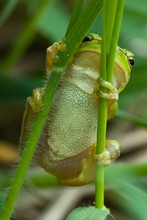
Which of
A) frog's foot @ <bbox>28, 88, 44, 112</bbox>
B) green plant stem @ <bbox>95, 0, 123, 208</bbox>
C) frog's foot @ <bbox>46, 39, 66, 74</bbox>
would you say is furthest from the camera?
frog's foot @ <bbox>28, 88, 44, 112</bbox>

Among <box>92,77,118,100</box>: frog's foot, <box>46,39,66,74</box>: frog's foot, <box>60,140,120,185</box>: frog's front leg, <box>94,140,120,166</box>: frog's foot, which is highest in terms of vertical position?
<box>46,39,66,74</box>: frog's foot

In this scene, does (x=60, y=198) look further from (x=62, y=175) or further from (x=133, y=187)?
(x=62, y=175)

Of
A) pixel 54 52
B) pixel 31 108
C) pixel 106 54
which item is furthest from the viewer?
pixel 31 108

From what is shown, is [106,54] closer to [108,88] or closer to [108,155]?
[108,88]

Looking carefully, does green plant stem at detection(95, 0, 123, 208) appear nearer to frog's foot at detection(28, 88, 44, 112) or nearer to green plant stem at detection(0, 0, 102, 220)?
green plant stem at detection(0, 0, 102, 220)

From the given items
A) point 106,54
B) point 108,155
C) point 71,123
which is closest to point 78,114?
point 71,123

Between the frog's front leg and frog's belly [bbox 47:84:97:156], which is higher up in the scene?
frog's belly [bbox 47:84:97:156]

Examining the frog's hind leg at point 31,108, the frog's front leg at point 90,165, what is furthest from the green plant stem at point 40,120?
the frog's front leg at point 90,165

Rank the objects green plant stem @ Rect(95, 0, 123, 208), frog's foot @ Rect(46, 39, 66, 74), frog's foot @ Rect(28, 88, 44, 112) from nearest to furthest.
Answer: green plant stem @ Rect(95, 0, 123, 208)
frog's foot @ Rect(46, 39, 66, 74)
frog's foot @ Rect(28, 88, 44, 112)

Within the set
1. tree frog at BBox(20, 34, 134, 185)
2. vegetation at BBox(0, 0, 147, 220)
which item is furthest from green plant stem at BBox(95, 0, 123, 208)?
tree frog at BBox(20, 34, 134, 185)
